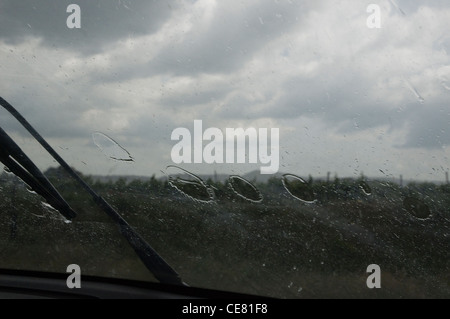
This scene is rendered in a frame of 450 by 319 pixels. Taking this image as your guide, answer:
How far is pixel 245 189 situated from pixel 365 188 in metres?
0.87

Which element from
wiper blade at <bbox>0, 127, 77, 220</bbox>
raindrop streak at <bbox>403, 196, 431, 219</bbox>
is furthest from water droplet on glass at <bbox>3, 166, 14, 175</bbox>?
raindrop streak at <bbox>403, 196, 431, 219</bbox>

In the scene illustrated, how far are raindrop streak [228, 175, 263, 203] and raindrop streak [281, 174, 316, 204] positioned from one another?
0.77 feet

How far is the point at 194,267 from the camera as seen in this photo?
12.0ft

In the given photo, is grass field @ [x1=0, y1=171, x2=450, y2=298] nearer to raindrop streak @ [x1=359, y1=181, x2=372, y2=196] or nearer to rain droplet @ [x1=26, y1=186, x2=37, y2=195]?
raindrop streak @ [x1=359, y1=181, x2=372, y2=196]

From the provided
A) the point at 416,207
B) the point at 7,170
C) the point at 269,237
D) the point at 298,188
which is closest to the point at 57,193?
the point at 7,170

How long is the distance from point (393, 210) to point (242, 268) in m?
1.11

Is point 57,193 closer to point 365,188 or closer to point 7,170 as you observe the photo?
point 7,170

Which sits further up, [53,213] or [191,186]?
[191,186]

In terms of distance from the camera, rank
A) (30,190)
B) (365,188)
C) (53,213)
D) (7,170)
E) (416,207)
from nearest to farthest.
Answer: (416,207)
(365,188)
(7,170)
(30,190)
(53,213)

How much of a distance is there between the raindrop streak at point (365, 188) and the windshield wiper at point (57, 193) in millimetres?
1387

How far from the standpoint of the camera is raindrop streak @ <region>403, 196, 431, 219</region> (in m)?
3.37

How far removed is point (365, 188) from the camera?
3580 millimetres
